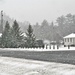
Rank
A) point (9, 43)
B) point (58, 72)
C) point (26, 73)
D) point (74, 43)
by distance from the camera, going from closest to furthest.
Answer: point (58, 72), point (26, 73), point (9, 43), point (74, 43)

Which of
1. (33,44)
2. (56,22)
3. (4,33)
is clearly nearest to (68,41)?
(33,44)

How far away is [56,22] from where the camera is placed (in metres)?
185

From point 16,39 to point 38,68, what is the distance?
142ft

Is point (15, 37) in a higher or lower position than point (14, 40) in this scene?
higher

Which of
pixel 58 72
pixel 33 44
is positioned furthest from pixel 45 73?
pixel 33 44

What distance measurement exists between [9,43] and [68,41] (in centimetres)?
2485

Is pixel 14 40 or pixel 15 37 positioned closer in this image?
pixel 14 40

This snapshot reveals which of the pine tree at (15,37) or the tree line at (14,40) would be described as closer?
the tree line at (14,40)

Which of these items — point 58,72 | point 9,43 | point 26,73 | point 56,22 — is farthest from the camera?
point 56,22

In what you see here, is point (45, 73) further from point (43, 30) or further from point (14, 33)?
point (43, 30)

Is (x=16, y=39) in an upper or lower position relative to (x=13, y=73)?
upper

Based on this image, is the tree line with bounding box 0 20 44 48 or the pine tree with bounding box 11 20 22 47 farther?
the pine tree with bounding box 11 20 22 47

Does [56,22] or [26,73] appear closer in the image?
[26,73]

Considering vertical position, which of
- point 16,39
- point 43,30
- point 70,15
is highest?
point 70,15
